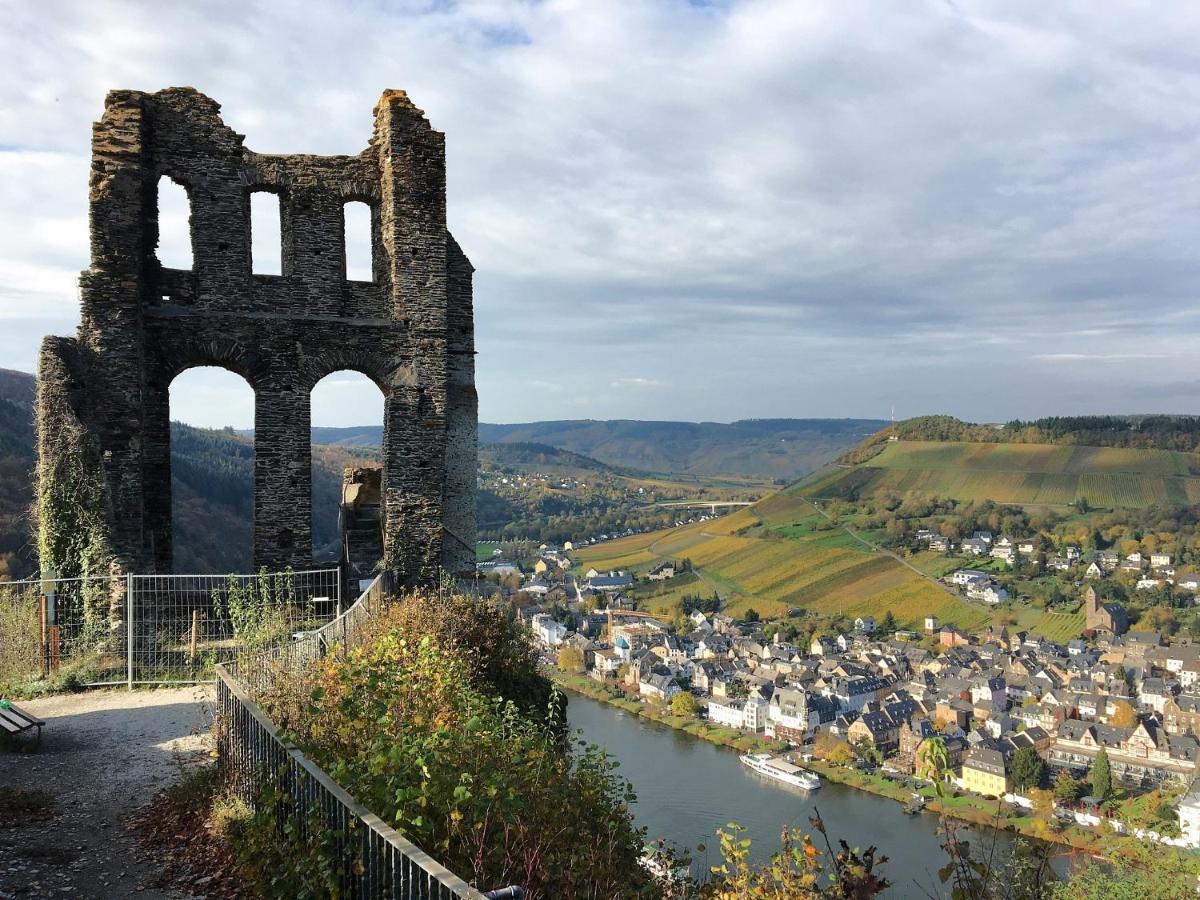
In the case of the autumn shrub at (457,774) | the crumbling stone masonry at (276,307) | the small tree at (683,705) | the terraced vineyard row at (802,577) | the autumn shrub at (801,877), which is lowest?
the small tree at (683,705)

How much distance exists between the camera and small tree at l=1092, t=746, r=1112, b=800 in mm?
41875

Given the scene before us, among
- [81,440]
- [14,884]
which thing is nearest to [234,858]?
[14,884]

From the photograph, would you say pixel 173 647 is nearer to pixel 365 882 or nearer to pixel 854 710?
pixel 365 882

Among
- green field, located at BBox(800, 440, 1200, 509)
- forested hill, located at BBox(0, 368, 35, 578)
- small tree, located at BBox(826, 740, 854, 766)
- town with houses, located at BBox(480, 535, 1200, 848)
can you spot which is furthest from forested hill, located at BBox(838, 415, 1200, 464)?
forested hill, located at BBox(0, 368, 35, 578)

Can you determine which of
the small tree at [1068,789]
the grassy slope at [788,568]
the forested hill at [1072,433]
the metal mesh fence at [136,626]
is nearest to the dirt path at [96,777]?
the metal mesh fence at [136,626]

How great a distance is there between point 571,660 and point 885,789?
28348 millimetres

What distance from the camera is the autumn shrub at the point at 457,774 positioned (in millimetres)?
4379

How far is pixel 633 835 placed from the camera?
20.2ft

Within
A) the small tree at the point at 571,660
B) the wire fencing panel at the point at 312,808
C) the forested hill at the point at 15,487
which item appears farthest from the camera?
the small tree at the point at 571,660

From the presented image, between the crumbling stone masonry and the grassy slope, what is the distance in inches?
2842

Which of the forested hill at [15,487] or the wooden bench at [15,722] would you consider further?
the forested hill at [15,487]

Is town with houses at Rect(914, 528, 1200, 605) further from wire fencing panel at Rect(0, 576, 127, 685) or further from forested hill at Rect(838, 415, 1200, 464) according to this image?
wire fencing panel at Rect(0, 576, 127, 685)

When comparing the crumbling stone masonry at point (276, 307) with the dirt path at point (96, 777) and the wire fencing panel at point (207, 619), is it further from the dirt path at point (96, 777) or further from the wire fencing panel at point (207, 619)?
the dirt path at point (96, 777)

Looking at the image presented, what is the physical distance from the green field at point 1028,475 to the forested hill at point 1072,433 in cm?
288
